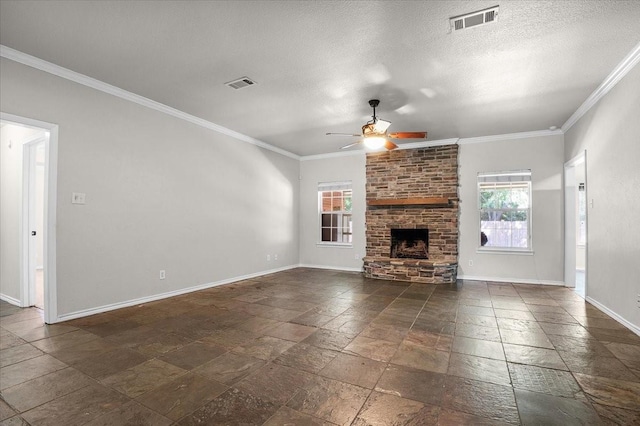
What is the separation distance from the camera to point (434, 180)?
20.9 feet

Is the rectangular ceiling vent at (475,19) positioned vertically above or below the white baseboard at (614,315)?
above

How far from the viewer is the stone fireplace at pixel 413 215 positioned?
20.0 feet

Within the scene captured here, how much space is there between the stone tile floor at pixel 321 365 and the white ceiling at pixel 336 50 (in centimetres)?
Answer: 275

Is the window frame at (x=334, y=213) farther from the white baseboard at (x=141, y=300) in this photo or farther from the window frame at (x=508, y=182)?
the window frame at (x=508, y=182)

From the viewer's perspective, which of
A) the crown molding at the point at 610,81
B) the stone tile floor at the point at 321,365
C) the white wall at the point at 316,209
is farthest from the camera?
the white wall at the point at 316,209

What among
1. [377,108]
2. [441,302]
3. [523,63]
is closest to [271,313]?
[441,302]

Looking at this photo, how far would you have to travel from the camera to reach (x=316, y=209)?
7.62 meters

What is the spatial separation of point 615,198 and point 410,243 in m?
3.53

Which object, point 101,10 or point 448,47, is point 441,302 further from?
point 101,10

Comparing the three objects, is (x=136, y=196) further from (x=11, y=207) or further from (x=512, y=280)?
(x=512, y=280)

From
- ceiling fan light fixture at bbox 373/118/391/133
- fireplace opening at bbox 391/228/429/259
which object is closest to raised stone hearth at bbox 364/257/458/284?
fireplace opening at bbox 391/228/429/259

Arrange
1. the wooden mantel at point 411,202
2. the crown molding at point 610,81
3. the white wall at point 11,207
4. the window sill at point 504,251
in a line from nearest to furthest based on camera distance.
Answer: the crown molding at point 610,81 < the white wall at point 11,207 < the window sill at point 504,251 < the wooden mantel at point 411,202

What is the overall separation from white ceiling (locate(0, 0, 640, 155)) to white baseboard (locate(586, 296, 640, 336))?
2.68m

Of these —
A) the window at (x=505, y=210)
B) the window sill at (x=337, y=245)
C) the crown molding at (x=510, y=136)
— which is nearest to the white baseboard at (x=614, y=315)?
the window at (x=505, y=210)
